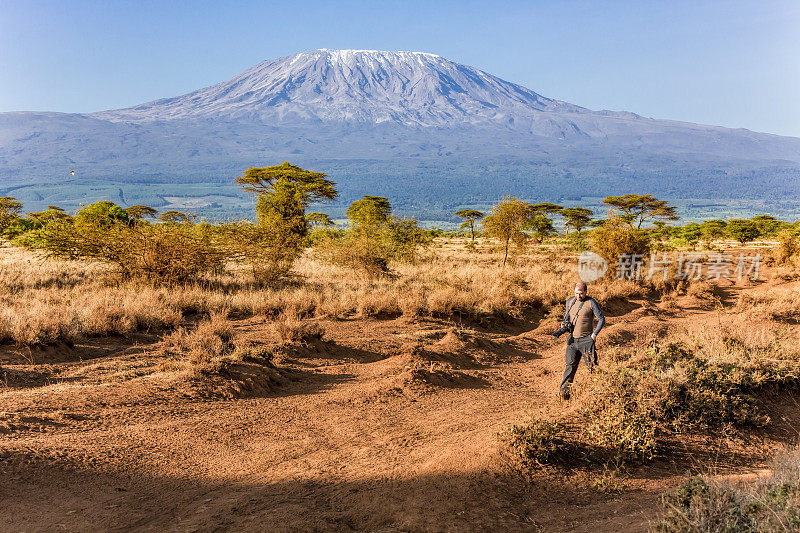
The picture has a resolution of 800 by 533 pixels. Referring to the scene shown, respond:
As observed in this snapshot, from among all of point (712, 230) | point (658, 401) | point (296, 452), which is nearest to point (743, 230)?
point (712, 230)

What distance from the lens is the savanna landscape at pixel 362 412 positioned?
13.8 feet

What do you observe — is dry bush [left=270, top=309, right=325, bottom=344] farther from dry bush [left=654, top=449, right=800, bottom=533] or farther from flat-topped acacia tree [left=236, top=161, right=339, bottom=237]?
flat-topped acacia tree [left=236, top=161, right=339, bottom=237]

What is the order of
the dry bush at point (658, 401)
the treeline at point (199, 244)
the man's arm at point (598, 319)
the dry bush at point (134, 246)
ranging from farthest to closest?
the treeline at point (199, 244) < the dry bush at point (134, 246) < the man's arm at point (598, 319) < the dry bush at point (658, 401)

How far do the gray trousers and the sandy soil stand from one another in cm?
27

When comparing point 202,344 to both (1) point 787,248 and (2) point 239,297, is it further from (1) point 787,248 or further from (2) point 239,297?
(1) point 787,248

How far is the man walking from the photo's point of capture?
727 centimetres

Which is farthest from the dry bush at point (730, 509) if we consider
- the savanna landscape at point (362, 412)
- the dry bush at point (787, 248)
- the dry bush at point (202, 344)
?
the dry bush at point (787, 248)

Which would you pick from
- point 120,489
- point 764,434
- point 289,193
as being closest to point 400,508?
point 120,489

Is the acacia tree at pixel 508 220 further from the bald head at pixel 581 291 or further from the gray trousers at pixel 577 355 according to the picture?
the gray trousers at pixel 577 355

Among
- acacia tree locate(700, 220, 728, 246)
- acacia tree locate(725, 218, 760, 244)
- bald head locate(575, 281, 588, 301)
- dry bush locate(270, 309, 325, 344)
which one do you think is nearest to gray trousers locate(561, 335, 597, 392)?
bald head locate(575, 281, 588, 301)

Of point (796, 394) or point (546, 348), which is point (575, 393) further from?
point (546, 348)

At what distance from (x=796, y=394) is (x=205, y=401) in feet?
27.1

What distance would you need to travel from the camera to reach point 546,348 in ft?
36.6

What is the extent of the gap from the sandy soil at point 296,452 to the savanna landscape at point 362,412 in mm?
28
